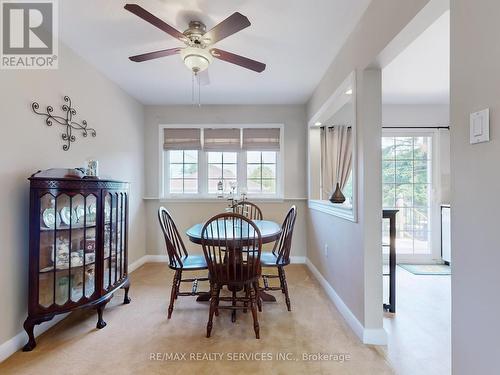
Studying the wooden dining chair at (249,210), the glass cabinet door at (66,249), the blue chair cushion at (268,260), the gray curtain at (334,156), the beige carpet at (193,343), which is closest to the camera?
the beige carpet at (193,343)

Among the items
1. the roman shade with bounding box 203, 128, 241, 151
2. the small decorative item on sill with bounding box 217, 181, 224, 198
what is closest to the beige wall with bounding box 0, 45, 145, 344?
the roman shade with bounding box 203, 128, 241, 151

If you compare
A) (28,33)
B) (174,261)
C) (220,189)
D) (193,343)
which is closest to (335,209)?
(174,261)

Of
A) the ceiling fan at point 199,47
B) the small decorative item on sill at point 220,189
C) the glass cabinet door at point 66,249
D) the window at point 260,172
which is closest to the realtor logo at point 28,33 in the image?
the ceiling fan at point 199,47

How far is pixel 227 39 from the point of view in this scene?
2.29m

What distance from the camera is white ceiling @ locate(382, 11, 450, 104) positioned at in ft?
7.37

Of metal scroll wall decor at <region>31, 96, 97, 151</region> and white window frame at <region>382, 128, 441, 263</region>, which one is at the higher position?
metal scroll wall decor at <region>31, 96, 97, 151</region>

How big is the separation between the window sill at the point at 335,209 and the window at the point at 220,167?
1.37 meters

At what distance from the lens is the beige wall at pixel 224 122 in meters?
4.10

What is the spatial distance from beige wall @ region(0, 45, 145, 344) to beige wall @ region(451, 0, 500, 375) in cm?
265

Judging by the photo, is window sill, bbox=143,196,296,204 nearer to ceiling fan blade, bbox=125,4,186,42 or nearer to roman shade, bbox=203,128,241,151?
roman shade, bbox=203,128,241,151

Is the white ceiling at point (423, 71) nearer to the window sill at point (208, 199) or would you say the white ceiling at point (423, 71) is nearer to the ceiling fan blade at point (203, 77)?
the ceiling fan blade at point (203, 77)

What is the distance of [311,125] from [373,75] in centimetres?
175

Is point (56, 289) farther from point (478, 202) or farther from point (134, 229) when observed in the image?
point (478, 202)

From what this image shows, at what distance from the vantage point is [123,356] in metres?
1.81
